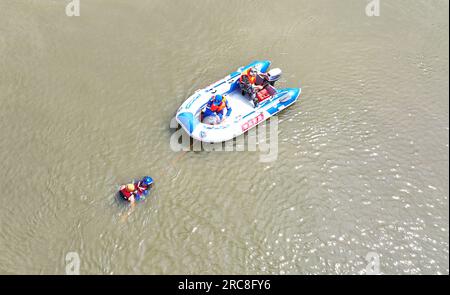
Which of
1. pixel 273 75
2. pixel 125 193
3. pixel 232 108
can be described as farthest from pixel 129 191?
pixel 273 75

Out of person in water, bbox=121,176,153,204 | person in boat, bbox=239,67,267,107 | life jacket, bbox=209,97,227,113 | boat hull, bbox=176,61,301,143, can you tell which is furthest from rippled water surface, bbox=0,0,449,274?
life jacket, bbox=209,97,227,113

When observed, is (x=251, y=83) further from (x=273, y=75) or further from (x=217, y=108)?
(x=217, y=108)

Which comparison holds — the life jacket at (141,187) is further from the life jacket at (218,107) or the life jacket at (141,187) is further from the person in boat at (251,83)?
the person in boat at (251,83)

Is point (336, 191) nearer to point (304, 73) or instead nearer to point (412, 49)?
point (304, 73)

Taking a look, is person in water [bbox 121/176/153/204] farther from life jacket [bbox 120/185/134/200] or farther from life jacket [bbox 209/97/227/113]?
life jacket [bbox 209/97/227/113]

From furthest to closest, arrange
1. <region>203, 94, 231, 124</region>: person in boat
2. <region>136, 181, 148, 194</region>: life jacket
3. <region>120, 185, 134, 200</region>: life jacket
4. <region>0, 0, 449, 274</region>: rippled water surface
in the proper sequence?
<region>203, 94, 231, 124</region>: person in boat
<region>136, 181, 148, 194</region>: life jacket
<region>120, 185, 134, 200</region>: life jacket
<region>0, 0, 449, 274</region>: rippled water surface

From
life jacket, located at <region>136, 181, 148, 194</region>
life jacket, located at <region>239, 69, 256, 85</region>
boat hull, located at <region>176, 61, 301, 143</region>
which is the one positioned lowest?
life jacket, located at <region>136, 181, 148, 194</region>

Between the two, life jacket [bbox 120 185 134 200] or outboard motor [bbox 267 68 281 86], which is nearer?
life jacket [bbox 120 185 134 200]
